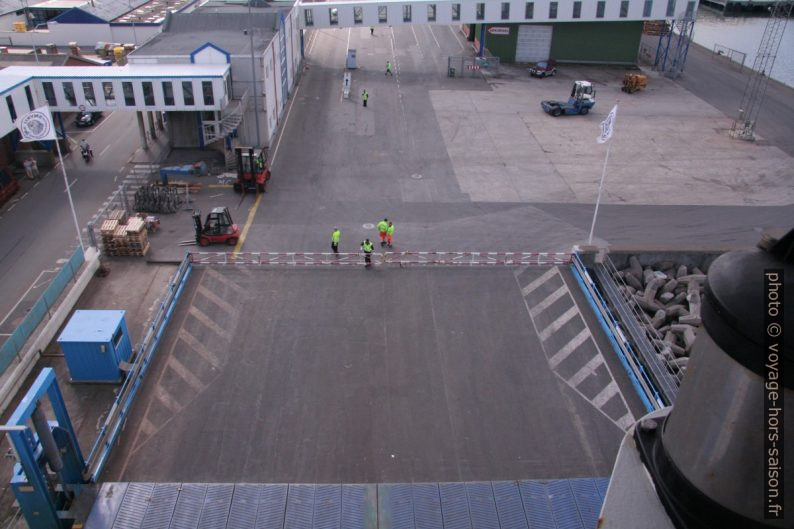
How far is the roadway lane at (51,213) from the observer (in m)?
28.5

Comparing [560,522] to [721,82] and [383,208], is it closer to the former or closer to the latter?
[383,208]

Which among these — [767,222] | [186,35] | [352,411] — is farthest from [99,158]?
[767,222]

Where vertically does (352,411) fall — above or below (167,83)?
below

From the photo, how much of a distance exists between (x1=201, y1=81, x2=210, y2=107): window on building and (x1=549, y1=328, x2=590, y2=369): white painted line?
27.3m

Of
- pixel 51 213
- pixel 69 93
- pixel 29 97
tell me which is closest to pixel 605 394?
pixel 51 213

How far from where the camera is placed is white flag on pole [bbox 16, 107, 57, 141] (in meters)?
25.0

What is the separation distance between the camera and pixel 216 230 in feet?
101

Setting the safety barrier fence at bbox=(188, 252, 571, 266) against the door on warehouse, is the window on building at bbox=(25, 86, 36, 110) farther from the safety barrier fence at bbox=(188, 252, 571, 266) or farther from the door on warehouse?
the door on warehouse

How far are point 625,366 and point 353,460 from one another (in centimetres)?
1080

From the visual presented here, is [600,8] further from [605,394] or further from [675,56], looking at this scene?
[605,394]

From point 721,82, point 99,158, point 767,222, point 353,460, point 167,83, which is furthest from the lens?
point 721,82

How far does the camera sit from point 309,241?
3147 centimetres

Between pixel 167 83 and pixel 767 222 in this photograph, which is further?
pixel 167 83

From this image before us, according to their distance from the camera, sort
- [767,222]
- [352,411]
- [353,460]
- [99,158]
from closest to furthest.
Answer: [353,460], [352,411], [767,222], [99,158]
